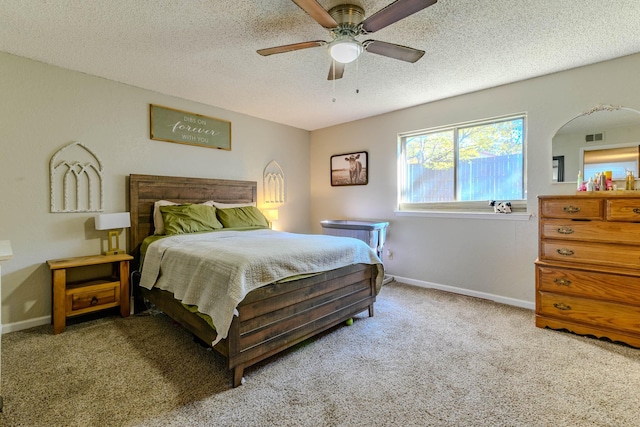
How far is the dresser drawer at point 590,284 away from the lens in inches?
90.8

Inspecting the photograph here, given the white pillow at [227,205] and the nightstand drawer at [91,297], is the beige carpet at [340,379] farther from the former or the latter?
the white pillow at [227,205]

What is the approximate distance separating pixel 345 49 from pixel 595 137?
8.68 ft

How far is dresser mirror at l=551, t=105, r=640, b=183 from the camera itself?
105 inches

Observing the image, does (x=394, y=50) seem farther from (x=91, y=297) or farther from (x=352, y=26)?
(x=91, y=297)

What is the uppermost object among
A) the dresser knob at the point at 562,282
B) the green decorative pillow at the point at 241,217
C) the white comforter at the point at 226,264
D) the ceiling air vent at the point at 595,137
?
the ceiling air vent at the point at 595,137

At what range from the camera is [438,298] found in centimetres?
353

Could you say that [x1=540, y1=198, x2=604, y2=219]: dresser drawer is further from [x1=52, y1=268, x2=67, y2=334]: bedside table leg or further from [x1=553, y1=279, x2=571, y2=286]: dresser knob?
[x1=52, y1=268, x2=67, y2=334]: bedside table leg

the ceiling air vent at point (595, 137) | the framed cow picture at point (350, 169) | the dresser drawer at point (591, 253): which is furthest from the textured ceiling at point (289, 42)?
the dresser drawer at point (591, 253)

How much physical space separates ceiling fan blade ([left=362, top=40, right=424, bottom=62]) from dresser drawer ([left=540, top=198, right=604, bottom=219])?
5.90 feet

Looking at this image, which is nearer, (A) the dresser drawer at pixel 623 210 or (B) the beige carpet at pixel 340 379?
(B) the beige carpet at pixel 340 379

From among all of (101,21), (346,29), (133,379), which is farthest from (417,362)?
(101,21)

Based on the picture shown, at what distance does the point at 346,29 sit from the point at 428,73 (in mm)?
1388

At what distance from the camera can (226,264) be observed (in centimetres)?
198

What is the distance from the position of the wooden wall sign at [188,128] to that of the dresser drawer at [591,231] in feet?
12.7
